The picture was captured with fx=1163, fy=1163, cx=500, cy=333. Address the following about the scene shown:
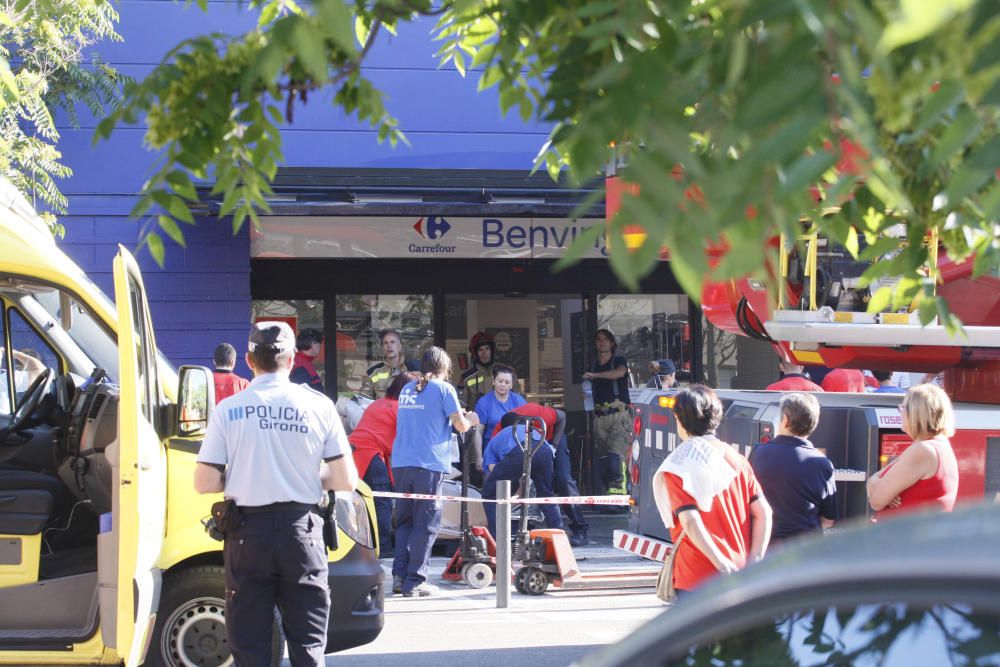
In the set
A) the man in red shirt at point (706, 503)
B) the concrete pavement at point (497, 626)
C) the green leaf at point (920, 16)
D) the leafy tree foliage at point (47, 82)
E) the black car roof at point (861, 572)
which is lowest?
the concrete pavement at point (497, 626)

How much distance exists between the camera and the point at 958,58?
1.65 m

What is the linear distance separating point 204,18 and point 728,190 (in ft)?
40.4

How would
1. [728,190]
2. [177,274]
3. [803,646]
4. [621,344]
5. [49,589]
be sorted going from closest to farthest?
[728,190], [803,646], [49,589], [177,274], [621,344]

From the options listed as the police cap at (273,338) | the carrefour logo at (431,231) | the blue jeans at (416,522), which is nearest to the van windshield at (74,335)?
the police cap at (273,338)

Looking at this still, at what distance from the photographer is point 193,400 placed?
6000mm

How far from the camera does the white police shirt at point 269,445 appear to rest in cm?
495

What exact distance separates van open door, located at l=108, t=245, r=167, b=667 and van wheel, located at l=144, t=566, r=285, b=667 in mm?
470

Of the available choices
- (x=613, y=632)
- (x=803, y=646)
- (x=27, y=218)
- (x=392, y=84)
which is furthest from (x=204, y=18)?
(x=803, y=646)

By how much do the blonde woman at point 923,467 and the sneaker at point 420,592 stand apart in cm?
428

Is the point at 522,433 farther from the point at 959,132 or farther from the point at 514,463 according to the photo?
the point at 959,132

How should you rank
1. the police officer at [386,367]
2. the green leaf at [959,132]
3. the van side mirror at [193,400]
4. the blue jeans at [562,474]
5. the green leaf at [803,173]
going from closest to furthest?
the green leaf at [803,173]
the green leaf at [959,132]
the van side mirror at [193,400]
the blue jeans at [562,474]
the police officer at [386,367]

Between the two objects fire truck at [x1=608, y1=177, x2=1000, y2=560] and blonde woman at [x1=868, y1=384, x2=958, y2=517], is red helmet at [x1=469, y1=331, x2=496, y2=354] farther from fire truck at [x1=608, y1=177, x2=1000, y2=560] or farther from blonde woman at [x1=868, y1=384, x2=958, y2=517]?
blonde woman at [x1=868, y1=384, x2=958, y2=517]

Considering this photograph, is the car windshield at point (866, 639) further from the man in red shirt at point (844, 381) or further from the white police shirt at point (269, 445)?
the man in red shirt at point (844, 381)

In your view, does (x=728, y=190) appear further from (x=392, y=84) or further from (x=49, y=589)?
(x=392, y=84)
